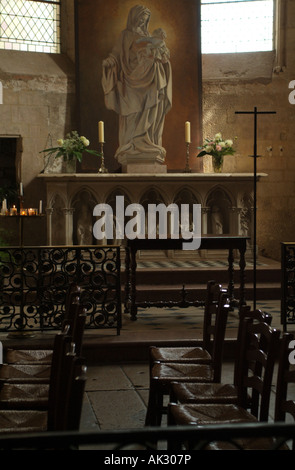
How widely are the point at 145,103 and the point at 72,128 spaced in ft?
5.63

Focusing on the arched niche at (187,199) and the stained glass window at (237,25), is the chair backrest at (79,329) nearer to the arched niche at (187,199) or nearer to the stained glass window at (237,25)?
the arched niche at (187,199)

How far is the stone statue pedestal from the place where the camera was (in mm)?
10367

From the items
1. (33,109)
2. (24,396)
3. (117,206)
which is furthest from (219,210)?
(24,396)

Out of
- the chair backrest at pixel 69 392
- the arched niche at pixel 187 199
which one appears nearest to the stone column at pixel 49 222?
the arched niche at pixel 187 199

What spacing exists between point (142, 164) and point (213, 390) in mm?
7073

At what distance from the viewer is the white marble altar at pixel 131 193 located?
10273 millimetres

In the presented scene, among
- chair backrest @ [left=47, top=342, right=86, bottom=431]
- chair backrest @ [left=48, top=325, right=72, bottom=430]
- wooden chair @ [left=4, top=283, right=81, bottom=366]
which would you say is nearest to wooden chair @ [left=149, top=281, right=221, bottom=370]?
wooden chair @ [left=4, top=283, right=81, bottom=366]

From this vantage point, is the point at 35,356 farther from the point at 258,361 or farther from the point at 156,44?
the point at 156,44

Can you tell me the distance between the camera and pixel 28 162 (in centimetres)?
1148

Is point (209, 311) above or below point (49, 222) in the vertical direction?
below

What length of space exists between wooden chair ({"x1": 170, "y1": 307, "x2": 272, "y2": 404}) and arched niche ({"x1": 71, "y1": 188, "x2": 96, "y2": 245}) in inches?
272

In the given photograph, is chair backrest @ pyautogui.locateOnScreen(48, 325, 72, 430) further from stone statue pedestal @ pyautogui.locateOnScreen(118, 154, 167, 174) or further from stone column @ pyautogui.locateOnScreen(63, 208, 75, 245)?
stone statue pedestal @ pyautogui.locateOnScreen(118, 154, 167, 174)

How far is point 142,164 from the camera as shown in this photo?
10.4 m

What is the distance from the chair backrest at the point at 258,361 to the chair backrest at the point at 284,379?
0.11m
